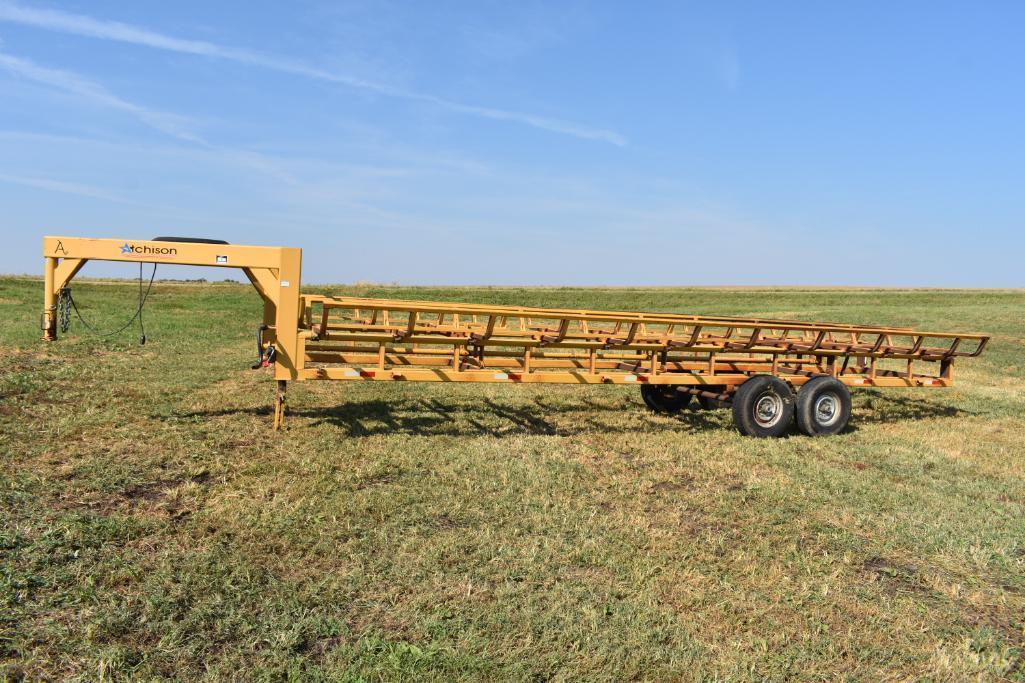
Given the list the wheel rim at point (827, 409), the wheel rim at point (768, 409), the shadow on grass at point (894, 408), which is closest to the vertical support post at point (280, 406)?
the wheel rim at point (768, 409)

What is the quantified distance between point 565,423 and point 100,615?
6.13m

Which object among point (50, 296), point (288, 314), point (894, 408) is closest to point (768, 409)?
point (894, 408)

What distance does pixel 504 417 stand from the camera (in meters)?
9.10

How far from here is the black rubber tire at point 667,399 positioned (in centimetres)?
1002

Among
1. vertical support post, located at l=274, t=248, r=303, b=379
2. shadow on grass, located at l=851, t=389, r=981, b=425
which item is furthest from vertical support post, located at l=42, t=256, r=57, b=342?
shadow on grass, located at l=851, t=389, r=981, b=425

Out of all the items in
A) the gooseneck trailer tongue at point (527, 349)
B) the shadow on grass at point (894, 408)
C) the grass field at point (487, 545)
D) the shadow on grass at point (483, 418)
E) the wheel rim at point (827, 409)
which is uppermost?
the gooseneck trailer tongue at point (527, 349)

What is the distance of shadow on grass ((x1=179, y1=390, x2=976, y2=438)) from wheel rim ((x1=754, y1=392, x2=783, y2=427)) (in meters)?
0.63

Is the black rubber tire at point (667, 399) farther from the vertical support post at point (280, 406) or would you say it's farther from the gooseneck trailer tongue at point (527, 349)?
the vertical support post at point (280, 406)

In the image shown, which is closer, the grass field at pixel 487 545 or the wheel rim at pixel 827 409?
the grass field at pixel 487 545

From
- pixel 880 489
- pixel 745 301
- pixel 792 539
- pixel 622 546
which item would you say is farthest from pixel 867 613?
pixel 745 301

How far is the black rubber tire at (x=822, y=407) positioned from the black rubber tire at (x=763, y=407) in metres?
0.19

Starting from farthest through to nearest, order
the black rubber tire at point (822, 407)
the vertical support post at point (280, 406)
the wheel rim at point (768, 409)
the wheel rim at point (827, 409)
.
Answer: the wheel rim at point (827, 409) → the black rubber tire at point (822, 407) → the wheel rim at point (768, 409) → the vertical support post at point (280, 406)

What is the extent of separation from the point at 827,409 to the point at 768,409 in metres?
0.98

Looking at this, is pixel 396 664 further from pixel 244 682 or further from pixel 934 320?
pixel 934 320
